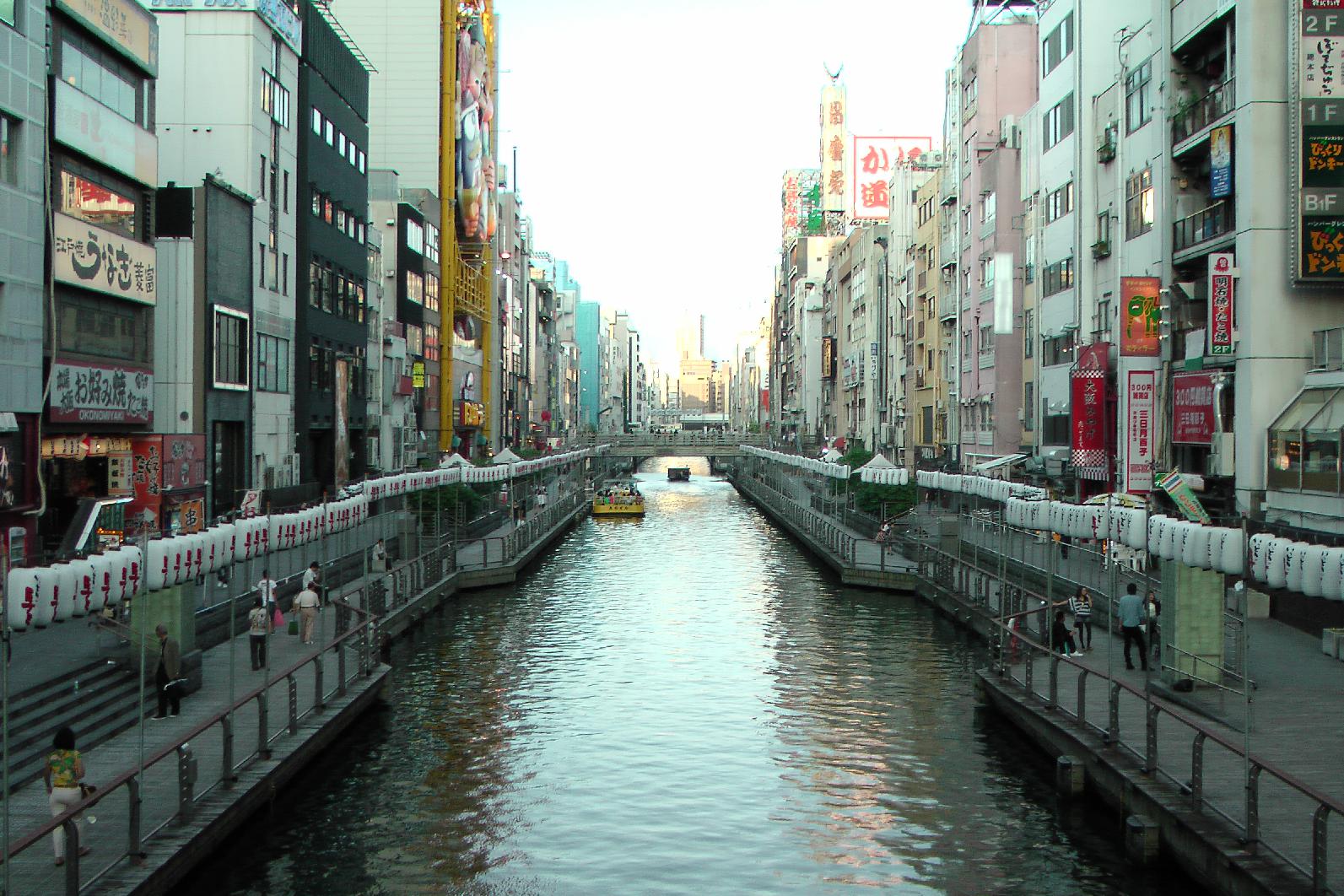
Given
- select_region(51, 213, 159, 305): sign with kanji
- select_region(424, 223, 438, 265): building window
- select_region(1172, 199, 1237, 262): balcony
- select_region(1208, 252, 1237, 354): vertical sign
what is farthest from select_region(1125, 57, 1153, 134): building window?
select_region(424, 223, 438, 265): building window

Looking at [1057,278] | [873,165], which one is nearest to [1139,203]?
[1057,278]

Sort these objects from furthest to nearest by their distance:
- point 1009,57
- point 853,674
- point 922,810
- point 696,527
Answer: point 696,527 → point 1009,57 → point 853,674 → point 922,810

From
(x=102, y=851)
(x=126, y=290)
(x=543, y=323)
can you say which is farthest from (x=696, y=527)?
(x=543, y=323)

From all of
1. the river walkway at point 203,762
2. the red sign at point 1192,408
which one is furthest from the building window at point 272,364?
the red sign at point 1192,408

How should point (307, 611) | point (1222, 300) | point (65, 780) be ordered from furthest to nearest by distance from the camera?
1. point (1222, 300)
2. point (307, 611)
3. point (65, 780)

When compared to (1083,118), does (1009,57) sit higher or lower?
higher

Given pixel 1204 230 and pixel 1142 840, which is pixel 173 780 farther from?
pixel 1204 230

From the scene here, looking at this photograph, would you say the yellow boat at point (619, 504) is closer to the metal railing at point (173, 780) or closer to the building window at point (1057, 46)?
the building window at point (1057, 46)

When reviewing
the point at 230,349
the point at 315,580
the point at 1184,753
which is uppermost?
the point at 230,349

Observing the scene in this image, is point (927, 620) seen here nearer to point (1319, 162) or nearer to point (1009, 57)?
point (1319, 162)

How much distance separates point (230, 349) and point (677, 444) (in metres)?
100

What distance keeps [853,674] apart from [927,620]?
9.93 m

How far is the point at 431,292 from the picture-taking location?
4072 inches

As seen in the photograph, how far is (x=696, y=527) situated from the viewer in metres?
86.6
